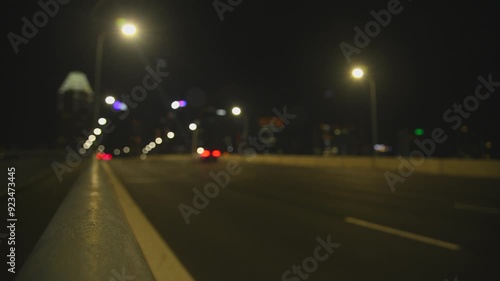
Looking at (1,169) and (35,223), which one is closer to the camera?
(35,223)

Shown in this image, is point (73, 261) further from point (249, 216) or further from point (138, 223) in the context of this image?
point (249, 216)

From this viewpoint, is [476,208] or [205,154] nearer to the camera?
[476,208]

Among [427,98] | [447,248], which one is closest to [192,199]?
[447,248]

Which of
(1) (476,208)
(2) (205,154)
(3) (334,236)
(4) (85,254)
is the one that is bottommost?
(2) (205,154)

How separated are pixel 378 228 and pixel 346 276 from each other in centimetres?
369

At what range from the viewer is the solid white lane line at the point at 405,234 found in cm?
758

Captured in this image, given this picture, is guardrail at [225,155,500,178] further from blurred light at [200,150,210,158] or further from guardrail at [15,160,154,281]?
guardrail at [15,160,154,281]

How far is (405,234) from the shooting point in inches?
337

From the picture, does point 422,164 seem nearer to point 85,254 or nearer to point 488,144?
point 488,144

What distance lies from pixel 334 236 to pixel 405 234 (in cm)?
139

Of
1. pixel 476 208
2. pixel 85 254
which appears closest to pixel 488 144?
pixel 476 208

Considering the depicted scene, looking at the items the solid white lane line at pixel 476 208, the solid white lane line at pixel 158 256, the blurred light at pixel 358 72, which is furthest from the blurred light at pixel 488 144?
the solid white lane line at pixel 158 256

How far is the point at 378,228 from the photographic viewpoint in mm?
9211

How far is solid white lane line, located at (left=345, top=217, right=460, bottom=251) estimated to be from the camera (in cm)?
758
